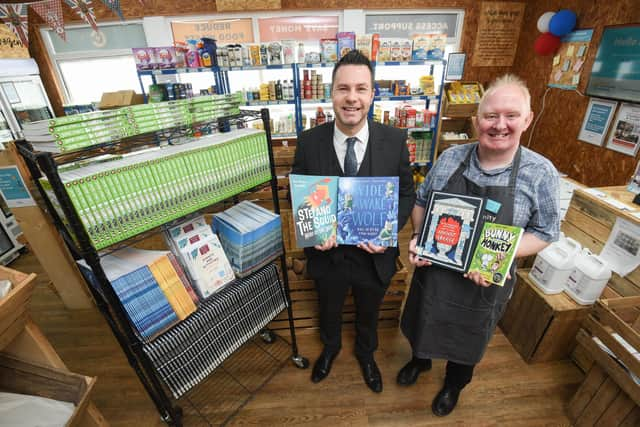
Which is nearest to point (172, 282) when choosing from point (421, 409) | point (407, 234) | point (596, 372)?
point (421, 409)

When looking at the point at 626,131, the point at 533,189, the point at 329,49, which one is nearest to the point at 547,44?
the point at 626,131

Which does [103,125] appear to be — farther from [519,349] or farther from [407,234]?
[407,234]

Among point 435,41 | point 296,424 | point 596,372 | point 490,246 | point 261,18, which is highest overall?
point 261,18

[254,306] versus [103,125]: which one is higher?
[103,125]

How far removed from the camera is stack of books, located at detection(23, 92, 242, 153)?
1.05 m

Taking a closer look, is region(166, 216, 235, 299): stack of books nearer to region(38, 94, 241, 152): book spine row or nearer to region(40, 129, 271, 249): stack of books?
region(40, 129, 271, 249): stack of books

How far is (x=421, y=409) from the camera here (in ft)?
6.46

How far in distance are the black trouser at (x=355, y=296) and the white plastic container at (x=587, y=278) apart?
56.1 inches

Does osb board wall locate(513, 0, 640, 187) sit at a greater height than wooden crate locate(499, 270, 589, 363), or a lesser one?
greater

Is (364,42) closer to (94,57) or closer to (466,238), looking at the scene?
(466,238)

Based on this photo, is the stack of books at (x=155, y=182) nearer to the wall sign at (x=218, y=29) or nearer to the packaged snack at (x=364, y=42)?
the packaged snack at (x=364, y=42)

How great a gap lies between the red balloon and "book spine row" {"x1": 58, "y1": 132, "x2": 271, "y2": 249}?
16.3 feet

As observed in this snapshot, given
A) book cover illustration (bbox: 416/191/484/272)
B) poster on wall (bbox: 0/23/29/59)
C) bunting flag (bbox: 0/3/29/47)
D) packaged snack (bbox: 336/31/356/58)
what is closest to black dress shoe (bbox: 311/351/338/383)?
book cover illustration (bbox: 416/191/484/272)

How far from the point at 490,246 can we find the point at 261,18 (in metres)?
5.11
